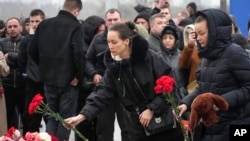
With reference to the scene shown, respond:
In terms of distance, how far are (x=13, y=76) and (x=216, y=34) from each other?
4.54 metres

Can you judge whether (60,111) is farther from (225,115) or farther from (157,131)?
(225,115)

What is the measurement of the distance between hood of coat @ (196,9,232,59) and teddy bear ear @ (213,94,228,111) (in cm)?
56

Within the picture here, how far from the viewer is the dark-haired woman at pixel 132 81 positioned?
5.25 m

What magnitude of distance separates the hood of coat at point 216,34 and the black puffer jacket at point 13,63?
4.21 meters

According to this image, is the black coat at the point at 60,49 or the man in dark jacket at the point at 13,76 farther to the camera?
the man in dark jacket at the point at 13,76

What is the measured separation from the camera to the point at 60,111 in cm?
765

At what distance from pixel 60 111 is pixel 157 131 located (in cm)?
254

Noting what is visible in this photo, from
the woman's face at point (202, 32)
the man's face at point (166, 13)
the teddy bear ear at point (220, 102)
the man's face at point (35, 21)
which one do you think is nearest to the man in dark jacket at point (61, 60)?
the man's face at point (35, 21)

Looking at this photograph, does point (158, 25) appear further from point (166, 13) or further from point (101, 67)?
point (166, 13)

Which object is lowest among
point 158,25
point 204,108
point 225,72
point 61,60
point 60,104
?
point 60,104

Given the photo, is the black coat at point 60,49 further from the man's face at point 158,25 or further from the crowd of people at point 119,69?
the man's face at point 158,25

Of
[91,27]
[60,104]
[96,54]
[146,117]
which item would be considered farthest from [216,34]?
[91,27]

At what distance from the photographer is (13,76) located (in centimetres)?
875

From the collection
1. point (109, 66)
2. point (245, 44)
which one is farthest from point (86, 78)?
point (109, 66)
